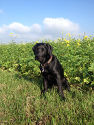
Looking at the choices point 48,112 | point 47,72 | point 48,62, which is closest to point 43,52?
point 48,62

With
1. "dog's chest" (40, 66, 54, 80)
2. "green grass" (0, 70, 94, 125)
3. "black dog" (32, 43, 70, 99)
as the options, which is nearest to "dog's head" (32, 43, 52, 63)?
"black dog" (32, 43, 70, 99)

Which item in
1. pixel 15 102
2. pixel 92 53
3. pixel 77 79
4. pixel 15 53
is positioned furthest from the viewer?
pixel 15 53

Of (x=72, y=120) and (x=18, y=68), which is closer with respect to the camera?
(x=72, y=120)

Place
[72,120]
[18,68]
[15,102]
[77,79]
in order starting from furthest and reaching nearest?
[18,68] < [77,79] < [15,102] < [72,120]

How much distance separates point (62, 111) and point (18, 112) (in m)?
0.90

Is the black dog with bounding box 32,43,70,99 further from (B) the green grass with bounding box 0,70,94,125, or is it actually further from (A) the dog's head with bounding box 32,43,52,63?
(B) the green grass with bounding box 0,70,94,125

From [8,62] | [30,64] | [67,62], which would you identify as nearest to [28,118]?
[67,62]

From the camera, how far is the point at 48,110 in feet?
9.74

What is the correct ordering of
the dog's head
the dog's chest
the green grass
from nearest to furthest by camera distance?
the green grass, the dog's head, the dog's chest

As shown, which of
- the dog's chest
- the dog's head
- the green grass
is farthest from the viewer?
the dog's chest

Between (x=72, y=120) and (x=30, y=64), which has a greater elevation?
(x=30, y=64)

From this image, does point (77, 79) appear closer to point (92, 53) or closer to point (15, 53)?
point (92, 53)

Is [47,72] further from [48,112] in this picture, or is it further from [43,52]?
[48,112]

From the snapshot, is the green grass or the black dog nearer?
the green grass
